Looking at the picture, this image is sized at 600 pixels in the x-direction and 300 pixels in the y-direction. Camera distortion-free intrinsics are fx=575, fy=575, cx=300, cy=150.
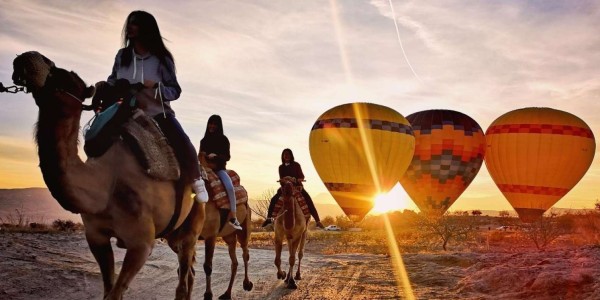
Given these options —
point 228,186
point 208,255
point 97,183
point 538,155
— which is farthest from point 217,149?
point 538,155

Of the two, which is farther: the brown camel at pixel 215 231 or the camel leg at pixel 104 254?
the brown camel at pixel 215 231

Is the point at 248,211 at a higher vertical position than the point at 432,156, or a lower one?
lower

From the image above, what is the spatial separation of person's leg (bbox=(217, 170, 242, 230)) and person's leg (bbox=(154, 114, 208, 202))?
3.80m

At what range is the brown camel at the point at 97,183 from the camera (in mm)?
4984

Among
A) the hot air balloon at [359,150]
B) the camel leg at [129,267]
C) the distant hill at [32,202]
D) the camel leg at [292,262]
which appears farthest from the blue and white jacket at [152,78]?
the distant hill at [32,202]

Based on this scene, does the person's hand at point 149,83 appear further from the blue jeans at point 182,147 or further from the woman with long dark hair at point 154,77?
the blue jeans at point 182,147

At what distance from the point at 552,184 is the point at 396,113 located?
14.2m

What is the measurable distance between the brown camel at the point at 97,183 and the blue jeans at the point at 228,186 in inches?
160

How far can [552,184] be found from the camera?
46719mm

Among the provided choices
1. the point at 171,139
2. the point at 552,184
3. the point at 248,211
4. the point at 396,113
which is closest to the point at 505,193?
the point at 552,184

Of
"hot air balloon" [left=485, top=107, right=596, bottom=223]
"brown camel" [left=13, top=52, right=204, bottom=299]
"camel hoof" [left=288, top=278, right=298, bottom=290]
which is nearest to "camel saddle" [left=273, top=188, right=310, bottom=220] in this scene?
"camel hoof" [left=288, top=278, right=298, bottom=290]

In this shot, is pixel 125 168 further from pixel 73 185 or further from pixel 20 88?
pixel 20 88

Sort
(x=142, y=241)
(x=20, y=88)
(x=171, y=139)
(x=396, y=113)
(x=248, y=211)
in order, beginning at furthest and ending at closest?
(x=396, y=113) → (x=248, y=211) → (x=171, y=139) → (x=142, y=241) → (x=20, y=88)

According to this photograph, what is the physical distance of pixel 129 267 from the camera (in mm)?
5387
